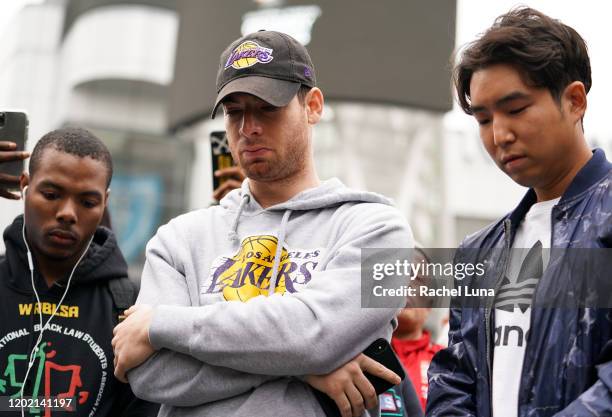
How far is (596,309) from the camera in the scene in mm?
2346

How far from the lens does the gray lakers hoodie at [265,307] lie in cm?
241

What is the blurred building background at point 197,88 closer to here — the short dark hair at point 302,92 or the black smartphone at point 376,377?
the short dark hair at point 302,92

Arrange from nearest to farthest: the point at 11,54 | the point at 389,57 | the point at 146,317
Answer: the point at 146,317, the point at 389,57, the point at 11,54

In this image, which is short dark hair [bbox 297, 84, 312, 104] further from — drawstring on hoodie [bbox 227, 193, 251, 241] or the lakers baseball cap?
drawstring on hoodie [bbox 227, 193, 251, 241]

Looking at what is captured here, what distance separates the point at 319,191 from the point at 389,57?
22.5 m

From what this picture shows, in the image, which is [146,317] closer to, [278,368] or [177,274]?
[177,274]

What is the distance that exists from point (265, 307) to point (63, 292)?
1234mm

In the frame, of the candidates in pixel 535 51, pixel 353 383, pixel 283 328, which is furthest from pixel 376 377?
pixel 535 51

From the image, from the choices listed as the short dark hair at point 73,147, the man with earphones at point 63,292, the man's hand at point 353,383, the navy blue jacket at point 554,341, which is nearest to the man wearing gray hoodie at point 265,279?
the man's hand at point 353,383

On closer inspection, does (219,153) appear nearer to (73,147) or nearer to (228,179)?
(228,179)

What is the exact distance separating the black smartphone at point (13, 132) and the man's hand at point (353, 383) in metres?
1.78

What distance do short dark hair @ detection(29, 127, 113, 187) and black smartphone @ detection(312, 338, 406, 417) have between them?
1.51 metres

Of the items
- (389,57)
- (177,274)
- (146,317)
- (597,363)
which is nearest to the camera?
(597,363)

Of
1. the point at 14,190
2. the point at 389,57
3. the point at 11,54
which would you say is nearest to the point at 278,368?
the point at 14,190
